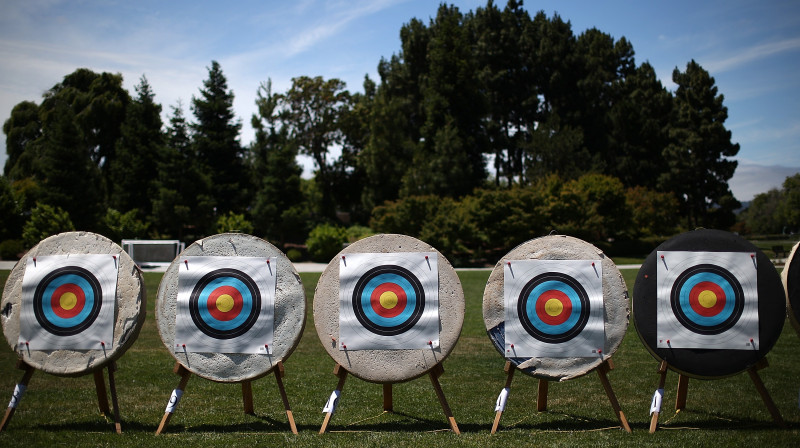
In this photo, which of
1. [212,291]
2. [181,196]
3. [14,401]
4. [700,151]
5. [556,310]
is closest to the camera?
[14,401]

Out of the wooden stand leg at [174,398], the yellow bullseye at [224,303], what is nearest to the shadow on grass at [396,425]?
the wooden stand leg at [174,398]

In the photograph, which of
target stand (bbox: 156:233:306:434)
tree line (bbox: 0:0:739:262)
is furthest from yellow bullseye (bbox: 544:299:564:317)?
tree line (bbox: 0:0:739:262)

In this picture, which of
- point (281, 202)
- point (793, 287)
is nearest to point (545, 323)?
point (793, 287)

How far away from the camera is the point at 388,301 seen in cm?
590

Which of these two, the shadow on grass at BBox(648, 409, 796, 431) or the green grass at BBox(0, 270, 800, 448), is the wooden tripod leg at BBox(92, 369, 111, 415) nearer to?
the green grass at BBox(0, 270, 800, 448)

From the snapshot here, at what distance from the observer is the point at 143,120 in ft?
149

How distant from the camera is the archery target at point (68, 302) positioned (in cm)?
575

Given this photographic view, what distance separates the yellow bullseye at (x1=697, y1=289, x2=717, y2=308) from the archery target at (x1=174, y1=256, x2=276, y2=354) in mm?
4214

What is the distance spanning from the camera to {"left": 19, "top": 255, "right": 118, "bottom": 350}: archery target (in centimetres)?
575

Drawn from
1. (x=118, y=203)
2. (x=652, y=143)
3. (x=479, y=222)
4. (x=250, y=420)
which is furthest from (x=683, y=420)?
(x=652, y=143)

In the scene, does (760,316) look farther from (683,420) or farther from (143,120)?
(143,120)

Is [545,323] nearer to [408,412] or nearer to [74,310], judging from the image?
[408,412]

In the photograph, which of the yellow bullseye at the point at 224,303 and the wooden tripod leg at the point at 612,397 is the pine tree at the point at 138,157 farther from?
the wooden tripod leg at the point at 612,397

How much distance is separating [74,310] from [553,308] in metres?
4.74
